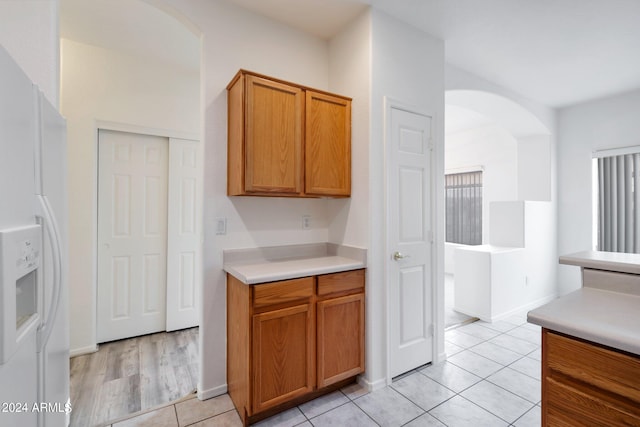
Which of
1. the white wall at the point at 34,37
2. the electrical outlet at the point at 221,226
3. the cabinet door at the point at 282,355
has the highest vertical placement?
the white wall at the point at 34,37

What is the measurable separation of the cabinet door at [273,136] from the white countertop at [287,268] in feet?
1.69

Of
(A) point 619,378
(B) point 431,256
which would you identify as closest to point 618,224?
(B) point 431,256

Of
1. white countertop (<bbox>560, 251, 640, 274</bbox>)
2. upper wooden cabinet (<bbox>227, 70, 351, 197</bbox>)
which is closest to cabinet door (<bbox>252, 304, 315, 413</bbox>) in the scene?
upper wooden cabinet (<bbox>227, 70, 351, 197</bbox>)

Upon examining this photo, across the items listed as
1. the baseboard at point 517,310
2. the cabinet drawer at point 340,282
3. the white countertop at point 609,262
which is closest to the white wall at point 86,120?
the cabinet drawer at point 340,282

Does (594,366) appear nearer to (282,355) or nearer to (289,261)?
(282,355)

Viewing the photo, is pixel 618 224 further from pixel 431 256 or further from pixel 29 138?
pixel 29 138

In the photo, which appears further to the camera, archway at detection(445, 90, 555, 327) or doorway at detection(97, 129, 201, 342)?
archway at detection(445, 90, 555, 327)

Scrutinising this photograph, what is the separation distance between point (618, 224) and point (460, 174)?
7.98 feet

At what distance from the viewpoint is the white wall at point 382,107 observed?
2.14 meters

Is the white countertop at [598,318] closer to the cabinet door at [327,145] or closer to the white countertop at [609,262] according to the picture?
the white countertop at [609,262]

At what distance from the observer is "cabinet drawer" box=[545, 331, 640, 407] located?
92 cm

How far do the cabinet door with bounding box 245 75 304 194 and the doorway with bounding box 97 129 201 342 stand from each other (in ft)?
5.24

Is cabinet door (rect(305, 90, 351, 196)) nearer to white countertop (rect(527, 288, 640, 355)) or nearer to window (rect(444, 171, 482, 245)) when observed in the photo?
white countertop (rect(527, 288, 640, 355))

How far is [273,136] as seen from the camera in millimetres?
1965
